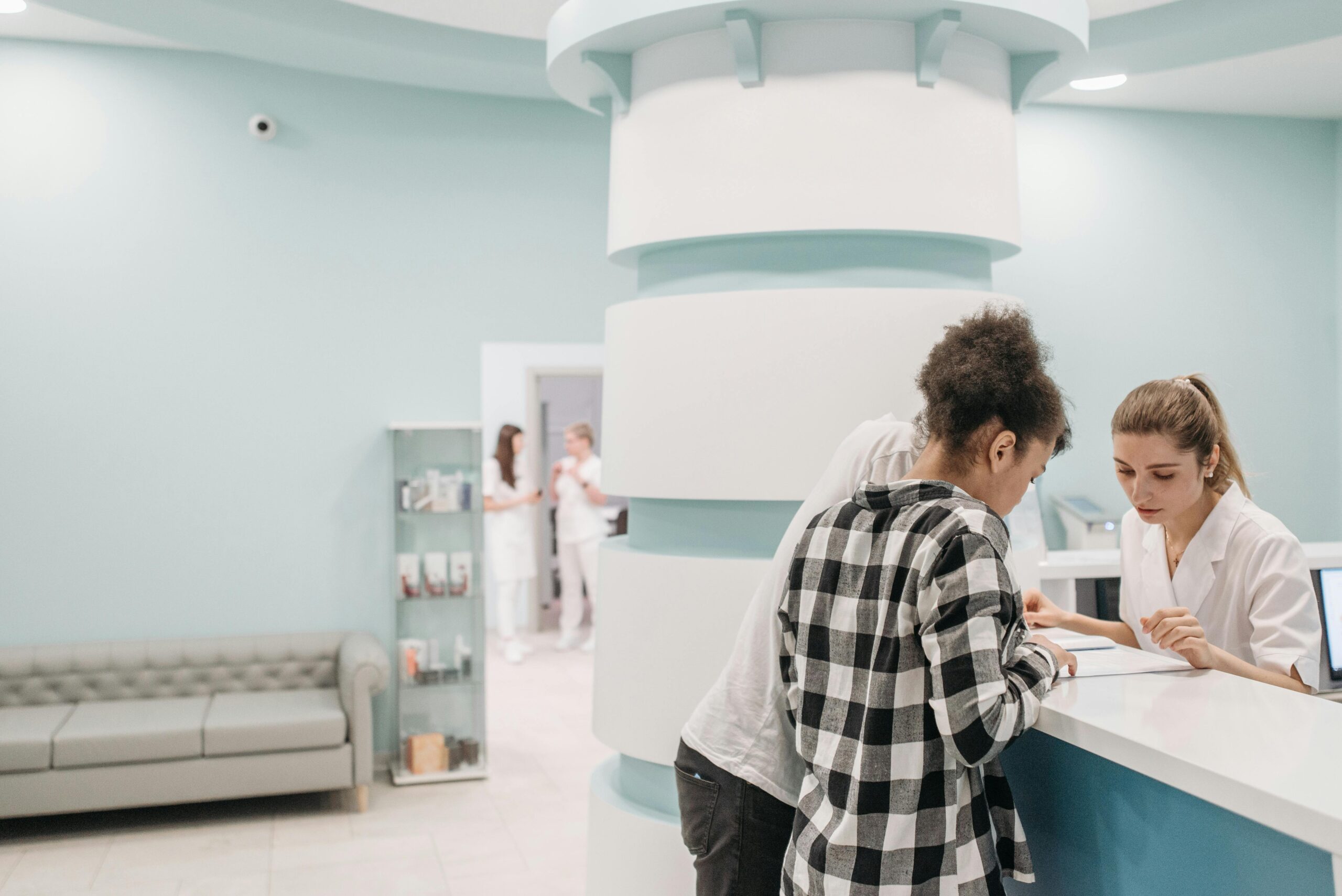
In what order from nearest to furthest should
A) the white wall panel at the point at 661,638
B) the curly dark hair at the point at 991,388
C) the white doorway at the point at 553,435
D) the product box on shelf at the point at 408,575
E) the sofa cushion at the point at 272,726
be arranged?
the curly dark hair at the point at 991,388 < the white wall panel at the point at 661,638 < the sofa cushion at the point at 272,726 < the product box on shelf at the point at 408,575 < the white doorway at the point at 553,435

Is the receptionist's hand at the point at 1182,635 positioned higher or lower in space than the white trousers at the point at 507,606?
higher

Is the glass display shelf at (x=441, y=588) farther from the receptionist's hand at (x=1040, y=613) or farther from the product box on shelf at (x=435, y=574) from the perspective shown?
the receptionist's hand at (x=1040, y=613)

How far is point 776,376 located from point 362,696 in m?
3.18

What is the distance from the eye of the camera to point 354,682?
205 inches

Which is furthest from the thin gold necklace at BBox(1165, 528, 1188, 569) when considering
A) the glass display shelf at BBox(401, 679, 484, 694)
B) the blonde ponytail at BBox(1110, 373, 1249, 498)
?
the glass display shelf at BBox(401, 679, 484, 694)

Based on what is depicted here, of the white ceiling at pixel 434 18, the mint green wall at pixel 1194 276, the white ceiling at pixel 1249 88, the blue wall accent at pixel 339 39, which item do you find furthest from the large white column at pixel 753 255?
the mint green wall at pixel 1194 276

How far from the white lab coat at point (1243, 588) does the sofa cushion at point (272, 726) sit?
3849 millimetres

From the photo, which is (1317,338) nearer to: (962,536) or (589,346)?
(589,346)

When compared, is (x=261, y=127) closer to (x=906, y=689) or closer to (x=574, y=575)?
(x=574, y=575)

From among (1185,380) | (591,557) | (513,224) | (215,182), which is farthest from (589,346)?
(1185,380)

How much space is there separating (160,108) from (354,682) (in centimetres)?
307

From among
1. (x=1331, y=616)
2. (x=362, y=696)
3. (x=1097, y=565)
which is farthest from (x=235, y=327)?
(x=1331, y=616)

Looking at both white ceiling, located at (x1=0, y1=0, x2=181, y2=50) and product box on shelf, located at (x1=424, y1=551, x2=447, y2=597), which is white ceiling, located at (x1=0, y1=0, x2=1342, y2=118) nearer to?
white ceiling, located at (x1=0, y1=0, x2=181, y2=50)

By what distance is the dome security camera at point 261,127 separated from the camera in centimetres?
568
